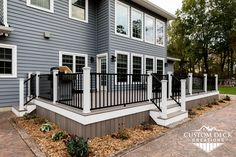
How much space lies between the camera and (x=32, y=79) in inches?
302

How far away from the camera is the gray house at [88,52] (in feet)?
19.7

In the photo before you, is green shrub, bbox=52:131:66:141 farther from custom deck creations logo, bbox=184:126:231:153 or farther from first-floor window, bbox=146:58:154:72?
first-floor window, bbox=146:58:154:72

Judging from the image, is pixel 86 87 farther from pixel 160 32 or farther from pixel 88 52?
pixel 160 32

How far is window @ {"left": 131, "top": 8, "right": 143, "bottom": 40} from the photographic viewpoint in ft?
38.4

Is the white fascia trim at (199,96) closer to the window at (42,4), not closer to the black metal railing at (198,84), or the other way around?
the black metal railing at (198,84)

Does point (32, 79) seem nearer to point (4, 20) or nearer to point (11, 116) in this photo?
point (11, 116)

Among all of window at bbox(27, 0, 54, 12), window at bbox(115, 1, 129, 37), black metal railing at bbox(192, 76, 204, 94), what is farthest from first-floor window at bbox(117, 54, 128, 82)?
window at bbox(27, 0, 54, 12)

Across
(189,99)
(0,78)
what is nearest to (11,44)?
(0,78)

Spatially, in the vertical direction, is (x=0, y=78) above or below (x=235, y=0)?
below

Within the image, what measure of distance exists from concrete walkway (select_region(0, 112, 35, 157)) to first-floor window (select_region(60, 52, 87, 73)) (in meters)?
4.23

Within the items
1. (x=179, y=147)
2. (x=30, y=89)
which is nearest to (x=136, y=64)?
(x=30, y=89)

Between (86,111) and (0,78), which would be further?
(0,78)

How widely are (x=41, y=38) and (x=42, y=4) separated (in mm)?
1572

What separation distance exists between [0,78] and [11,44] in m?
1.42
